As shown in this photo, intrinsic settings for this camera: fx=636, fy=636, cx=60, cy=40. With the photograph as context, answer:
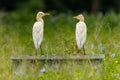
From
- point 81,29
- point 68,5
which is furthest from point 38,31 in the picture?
point 68,5

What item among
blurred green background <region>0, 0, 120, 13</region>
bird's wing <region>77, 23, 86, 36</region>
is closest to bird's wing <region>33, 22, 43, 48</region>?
bird's wing <region>77, 23, 86, 36</region>

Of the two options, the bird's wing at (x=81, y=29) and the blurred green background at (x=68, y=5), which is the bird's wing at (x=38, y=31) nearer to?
the bird's wing at (x=81, y=29)

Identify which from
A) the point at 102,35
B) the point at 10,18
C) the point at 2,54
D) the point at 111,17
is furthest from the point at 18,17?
the point at 2,54

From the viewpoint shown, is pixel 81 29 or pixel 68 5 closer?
pixel 81 29

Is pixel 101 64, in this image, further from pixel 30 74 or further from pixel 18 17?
pixel 18 17

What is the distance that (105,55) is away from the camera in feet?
37.2

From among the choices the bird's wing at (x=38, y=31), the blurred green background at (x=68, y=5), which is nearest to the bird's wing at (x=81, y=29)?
the bird's wing at (x=38, y=31)

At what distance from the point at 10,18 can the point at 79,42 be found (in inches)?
408

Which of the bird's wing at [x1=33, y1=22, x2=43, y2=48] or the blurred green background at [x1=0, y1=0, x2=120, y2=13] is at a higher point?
the blurred green background at [x1=0, y1=0, x2=120, y2=13]

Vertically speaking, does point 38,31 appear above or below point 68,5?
below

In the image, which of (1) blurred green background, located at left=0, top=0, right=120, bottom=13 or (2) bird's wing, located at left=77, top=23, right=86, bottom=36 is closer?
(2) bird's wing, located at left=77, top=23, right=86, bottom=36

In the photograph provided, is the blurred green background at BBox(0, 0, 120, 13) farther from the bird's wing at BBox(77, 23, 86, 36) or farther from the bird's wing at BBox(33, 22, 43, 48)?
the bird's wing at BBox(77, 23, 86, 36)

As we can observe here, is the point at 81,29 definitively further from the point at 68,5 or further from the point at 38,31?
the point at 68,5

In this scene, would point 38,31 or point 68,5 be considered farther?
point 68,5
